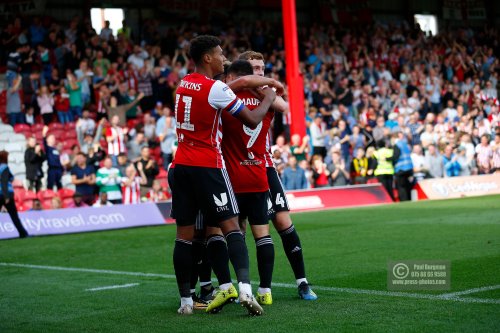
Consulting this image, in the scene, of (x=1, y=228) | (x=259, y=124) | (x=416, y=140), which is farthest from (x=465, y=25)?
(x=259, y=124)

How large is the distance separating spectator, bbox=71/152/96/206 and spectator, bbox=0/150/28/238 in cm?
327

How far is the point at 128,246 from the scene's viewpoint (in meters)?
14.0

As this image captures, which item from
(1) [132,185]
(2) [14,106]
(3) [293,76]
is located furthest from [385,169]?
(2) [14,106]

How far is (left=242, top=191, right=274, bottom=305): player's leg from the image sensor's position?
7.37 metres

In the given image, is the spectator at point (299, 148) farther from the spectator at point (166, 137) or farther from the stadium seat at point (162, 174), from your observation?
the stadium seat at point (162, 174)

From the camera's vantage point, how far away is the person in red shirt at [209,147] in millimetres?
6883

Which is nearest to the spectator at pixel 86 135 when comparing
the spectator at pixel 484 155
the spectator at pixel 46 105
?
the spectator at pixel 46 105

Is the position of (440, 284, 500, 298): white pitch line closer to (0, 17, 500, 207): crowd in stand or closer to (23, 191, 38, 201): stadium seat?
(0, 17, 500, 207): crowd in stand

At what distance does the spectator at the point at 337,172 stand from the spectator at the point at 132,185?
219 inches

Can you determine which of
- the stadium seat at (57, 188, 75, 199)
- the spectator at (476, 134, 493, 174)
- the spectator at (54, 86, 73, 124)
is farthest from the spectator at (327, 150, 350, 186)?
the spectator at (54, 86, 73, 124)

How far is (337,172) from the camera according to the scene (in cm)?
2339

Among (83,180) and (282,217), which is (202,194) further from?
(83,180)

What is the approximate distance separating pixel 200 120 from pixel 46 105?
54.8ft

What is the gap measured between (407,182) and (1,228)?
1151 cm
